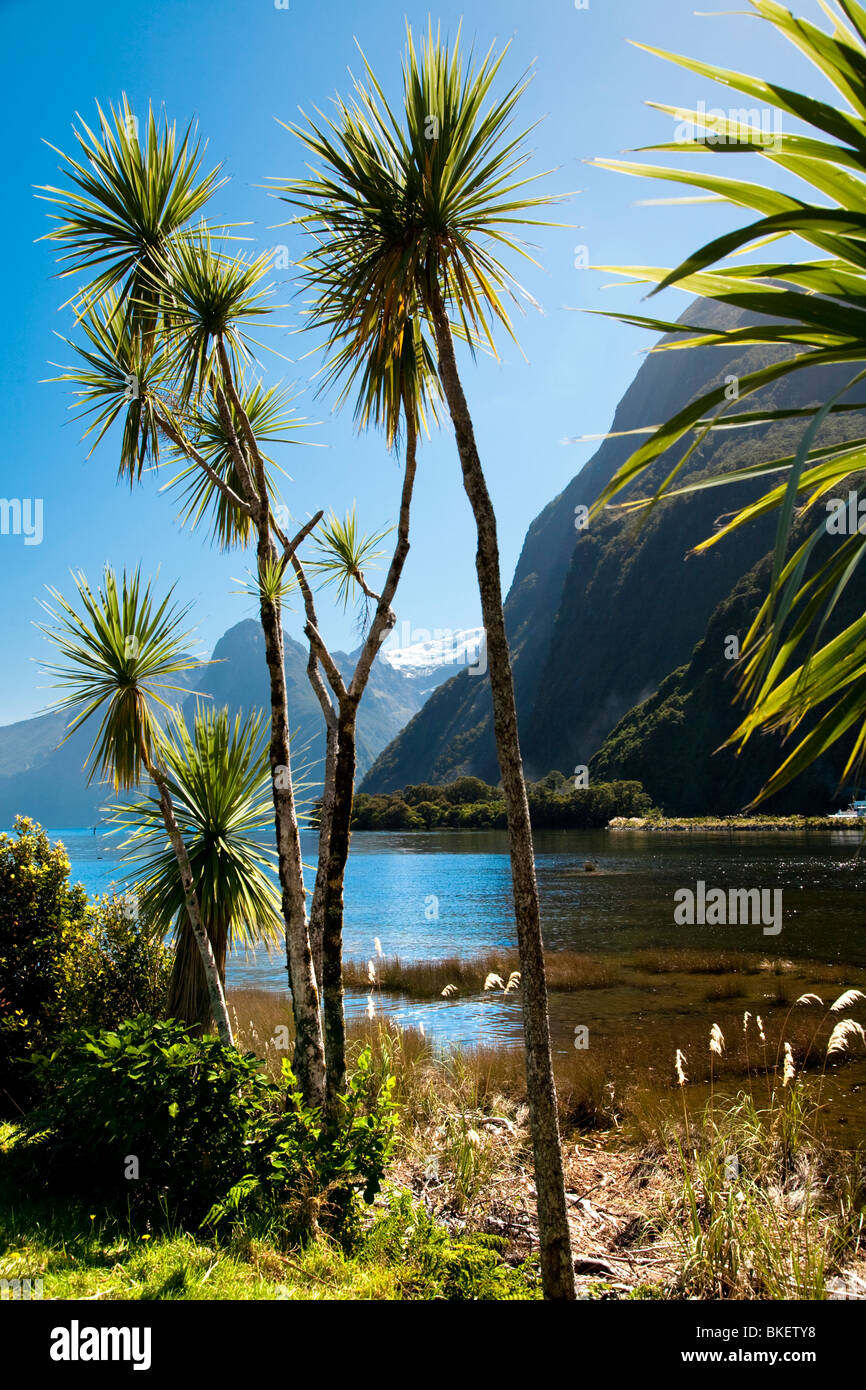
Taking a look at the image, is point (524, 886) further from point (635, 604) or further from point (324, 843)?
point (635, 604)

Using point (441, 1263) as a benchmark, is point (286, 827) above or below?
above

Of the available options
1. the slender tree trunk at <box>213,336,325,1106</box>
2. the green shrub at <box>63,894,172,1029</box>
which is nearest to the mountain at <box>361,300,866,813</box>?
the green shrub at <box>63,894,172,1029</box>

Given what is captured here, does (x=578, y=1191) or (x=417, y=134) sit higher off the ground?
(x=417, y=134)

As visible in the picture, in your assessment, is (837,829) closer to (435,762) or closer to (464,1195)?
(464,1195)

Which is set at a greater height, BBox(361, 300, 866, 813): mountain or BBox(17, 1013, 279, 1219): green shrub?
BBox(361, 300, 866, 813): mountain

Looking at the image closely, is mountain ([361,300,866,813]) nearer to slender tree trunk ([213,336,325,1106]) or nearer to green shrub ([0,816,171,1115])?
green shrub ([0,816,171,1115])

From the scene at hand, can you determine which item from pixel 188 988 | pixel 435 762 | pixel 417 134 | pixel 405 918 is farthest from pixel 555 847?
pixel 435 762

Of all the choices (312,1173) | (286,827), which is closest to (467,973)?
(286,827)

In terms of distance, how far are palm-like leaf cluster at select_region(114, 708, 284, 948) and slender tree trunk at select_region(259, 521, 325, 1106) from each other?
1.54 metres

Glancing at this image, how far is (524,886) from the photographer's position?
11.9 ft

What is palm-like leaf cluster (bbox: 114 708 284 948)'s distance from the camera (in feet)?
24.4

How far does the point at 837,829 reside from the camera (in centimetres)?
6438

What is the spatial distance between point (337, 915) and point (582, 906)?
77.8 feet

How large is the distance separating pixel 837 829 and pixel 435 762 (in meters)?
114
